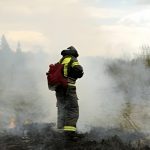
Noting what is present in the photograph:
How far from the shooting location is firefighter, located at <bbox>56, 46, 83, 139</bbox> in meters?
9.59

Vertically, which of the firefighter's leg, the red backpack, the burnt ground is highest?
the red backpack

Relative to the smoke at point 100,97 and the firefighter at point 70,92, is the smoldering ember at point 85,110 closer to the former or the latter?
the smoke at point 100,97

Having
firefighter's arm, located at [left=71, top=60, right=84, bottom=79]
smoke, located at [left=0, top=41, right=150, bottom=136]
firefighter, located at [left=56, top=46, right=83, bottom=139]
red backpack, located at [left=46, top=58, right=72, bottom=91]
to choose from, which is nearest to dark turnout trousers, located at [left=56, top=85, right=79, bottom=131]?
firefighter, located at [left=56, top=46, right=83, bottom=139]

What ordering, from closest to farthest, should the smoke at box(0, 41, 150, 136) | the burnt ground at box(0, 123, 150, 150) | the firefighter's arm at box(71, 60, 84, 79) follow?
the burnt ground at box(0, 123, 150, 150)
the firefighter's arm at box(71, 60, 84, 79)
the smoke at box(0, 41, 150, 136)

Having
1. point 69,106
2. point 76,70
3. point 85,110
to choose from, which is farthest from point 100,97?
point 76,70

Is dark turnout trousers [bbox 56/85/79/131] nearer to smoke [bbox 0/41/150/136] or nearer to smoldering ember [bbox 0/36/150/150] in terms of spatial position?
smoldering ember [bbox 0/36/150/150]

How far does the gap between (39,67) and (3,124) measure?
516 cm

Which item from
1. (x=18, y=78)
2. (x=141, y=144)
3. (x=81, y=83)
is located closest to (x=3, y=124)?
(x=81, y=83)

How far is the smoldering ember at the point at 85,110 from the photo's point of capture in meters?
9.13

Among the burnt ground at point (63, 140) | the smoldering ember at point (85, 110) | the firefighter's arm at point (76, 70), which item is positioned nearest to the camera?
the burnt ground at point (63, 140)

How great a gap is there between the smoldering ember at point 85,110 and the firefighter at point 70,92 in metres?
0.35

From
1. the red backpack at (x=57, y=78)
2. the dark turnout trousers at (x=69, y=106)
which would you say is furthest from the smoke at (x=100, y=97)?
the red backpack at (x=57, y=78)

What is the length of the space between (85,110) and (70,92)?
406 cm

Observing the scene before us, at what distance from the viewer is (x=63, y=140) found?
30.5ft
